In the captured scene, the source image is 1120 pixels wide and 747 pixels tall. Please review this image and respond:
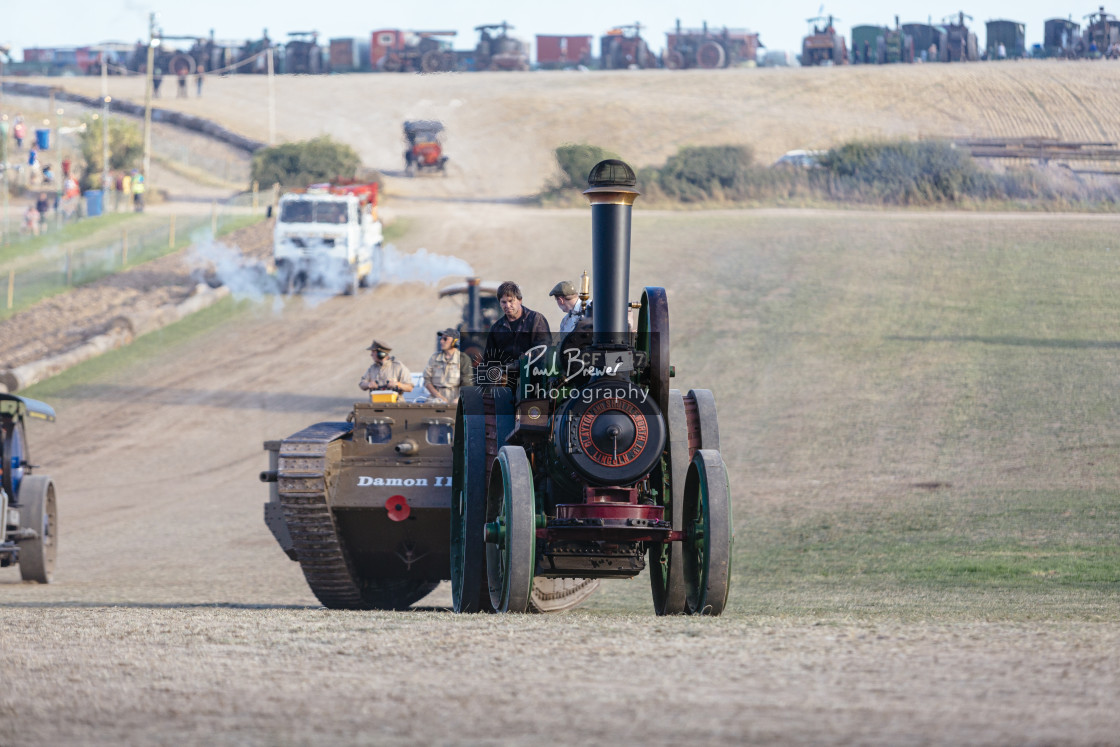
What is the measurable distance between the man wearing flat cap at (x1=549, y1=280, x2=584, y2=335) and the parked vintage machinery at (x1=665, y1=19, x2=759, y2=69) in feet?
228

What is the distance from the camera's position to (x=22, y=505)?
1466 centimetres

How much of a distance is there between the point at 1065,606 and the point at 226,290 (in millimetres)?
29002

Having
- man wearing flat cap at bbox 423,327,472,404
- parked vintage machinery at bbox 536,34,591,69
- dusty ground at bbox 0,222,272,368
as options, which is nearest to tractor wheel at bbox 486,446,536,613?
man wearing flat cap at bbox 423,327,472,404

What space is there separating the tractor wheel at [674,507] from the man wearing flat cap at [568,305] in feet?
3.00

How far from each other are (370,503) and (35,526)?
509cm

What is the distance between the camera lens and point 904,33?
5444 cm

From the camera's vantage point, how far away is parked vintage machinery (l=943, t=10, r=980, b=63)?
153ft

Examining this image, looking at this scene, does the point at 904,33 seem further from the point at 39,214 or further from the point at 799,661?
the point at 799,661

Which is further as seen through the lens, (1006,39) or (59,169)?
(59,169)

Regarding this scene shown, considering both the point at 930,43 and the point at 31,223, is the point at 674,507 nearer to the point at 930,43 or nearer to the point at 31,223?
the point at 31,223

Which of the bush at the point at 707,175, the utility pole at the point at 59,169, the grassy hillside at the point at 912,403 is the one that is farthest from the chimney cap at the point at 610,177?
the utility pole at the point at 59,169


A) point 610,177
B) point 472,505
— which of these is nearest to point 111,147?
point 472,505

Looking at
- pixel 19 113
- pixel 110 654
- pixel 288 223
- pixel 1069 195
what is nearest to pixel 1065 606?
pixel 110 654

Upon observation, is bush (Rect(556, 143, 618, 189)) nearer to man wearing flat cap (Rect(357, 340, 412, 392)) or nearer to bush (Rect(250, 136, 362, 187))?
bush (Rect(250, 136, 362, 187))
